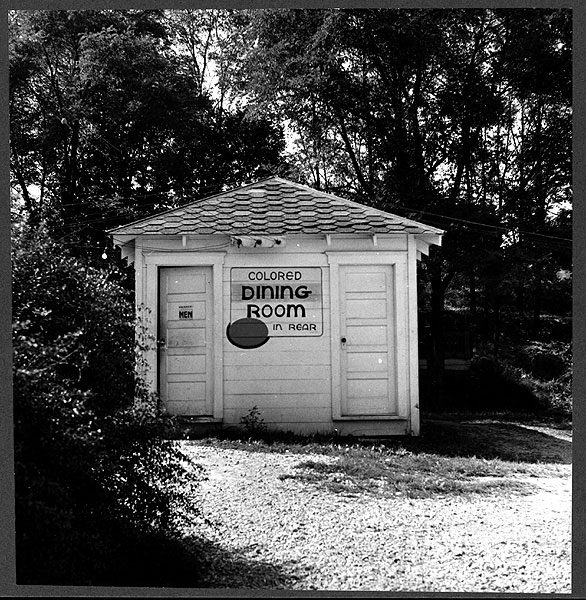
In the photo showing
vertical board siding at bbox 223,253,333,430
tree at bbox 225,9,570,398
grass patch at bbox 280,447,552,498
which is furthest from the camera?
tree at bbox 225,9,570,398

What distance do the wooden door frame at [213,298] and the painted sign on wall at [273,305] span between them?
13cm

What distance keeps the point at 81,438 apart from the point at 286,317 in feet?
13.1

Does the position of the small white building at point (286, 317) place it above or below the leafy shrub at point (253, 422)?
above

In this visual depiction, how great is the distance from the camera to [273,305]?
705 cm

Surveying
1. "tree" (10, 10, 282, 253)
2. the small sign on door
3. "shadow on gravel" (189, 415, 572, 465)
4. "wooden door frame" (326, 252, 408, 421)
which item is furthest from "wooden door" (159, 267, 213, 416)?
"wooden door frame" (326, 252, 408, 421)

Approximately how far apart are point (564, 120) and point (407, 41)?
7.84 feet

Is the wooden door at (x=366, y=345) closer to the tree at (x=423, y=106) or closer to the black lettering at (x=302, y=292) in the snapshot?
the black lettering at (x=302, y=292)

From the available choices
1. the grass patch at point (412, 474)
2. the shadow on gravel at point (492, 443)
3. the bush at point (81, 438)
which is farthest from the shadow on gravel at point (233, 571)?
the shadow on gravel at point (492, 443)

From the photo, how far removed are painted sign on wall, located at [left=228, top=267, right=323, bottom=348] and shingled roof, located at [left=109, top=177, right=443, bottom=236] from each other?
1.43 feet

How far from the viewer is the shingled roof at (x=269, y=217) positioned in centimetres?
710

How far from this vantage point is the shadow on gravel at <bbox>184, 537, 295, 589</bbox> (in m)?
3.74

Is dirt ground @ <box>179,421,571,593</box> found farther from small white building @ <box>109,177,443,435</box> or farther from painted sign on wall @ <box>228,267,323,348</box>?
painted sign on wall @ <box>228,267,323,348</box>

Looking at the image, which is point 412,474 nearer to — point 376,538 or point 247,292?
point 376,538

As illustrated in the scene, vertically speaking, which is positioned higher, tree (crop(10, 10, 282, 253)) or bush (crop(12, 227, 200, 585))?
tree (crop(10, 10, 282, 253))
